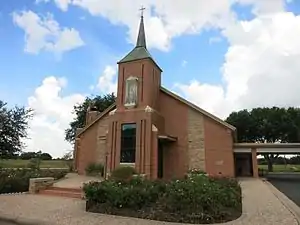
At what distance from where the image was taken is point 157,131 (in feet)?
73.0

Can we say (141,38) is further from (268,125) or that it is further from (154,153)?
(268,125)

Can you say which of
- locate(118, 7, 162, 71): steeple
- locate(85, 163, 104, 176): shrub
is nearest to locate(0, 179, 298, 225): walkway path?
locate(85, 163, 104, 176): shrub

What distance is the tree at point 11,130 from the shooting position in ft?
47.0

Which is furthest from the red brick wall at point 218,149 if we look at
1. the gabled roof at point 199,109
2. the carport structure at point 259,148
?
the carport structure at point 259,148

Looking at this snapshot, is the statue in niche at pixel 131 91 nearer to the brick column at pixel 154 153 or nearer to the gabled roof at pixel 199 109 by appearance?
the gabled roof at pixel 199 109

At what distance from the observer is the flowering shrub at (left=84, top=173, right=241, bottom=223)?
8539 mm

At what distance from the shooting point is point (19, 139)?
14797mm

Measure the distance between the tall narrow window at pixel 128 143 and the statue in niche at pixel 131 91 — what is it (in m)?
1.77

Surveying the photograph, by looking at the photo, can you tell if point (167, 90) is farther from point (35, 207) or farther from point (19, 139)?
point (35, 207)

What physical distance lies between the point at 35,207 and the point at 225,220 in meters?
6.82

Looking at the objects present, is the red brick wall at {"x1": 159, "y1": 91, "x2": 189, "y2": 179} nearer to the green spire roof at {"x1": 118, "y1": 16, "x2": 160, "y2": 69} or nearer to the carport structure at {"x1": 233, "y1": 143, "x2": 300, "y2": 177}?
the green spire roof at {"x1": 118, "y1": 16, "x2": 160, "y2": 69}

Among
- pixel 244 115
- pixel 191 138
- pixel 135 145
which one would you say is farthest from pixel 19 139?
pixel 244 115

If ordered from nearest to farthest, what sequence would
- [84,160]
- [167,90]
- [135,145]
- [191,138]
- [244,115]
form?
[135,145] < [191,138] < [167,90] < [84,160] < [244,115]

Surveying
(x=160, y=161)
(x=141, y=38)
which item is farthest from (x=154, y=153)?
(x=141, y=38)
